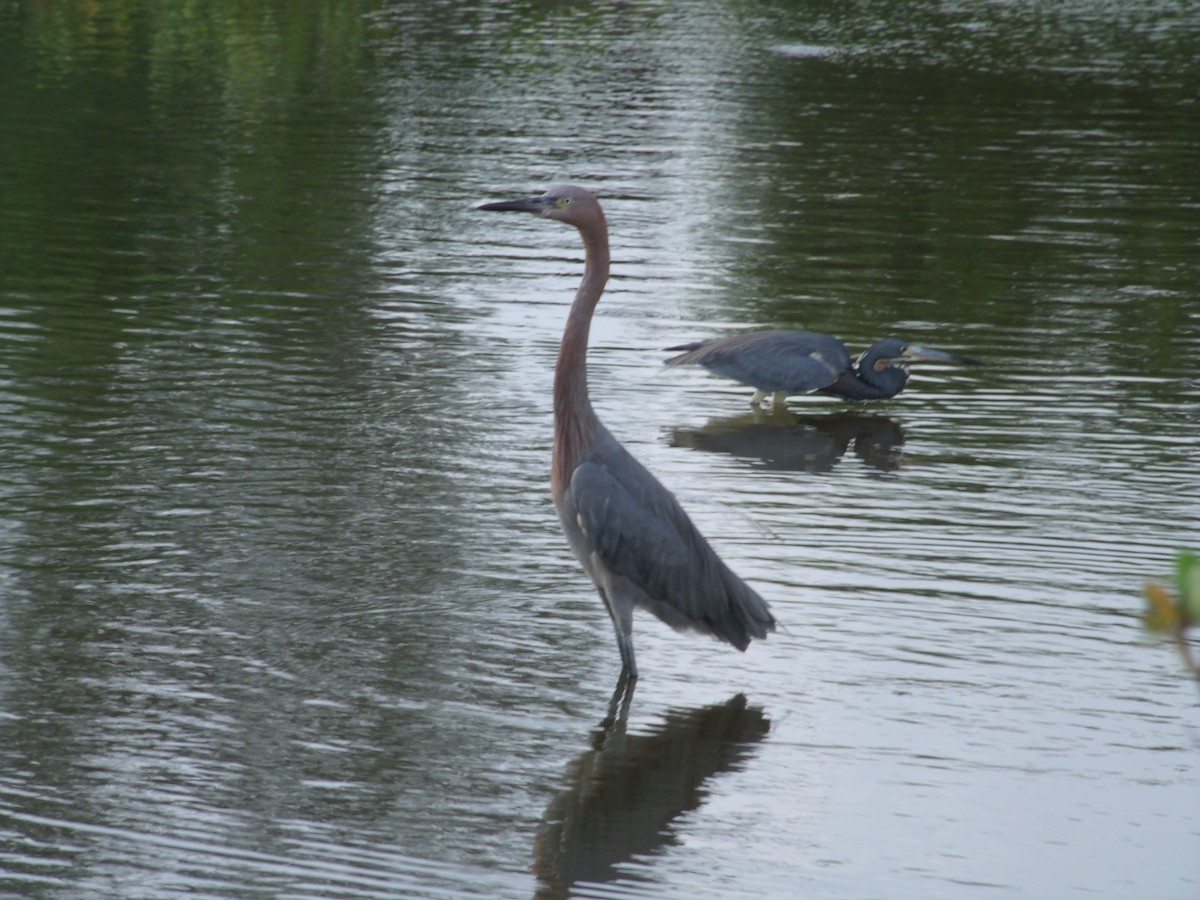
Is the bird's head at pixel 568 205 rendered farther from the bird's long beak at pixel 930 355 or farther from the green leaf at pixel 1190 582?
the green leaf at pixel 1190 582

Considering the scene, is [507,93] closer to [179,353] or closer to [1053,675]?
[179,353]

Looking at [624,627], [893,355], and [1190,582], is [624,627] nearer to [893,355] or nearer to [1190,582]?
[893,355]

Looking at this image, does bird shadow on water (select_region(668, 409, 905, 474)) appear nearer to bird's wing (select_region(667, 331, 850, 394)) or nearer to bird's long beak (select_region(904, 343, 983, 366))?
bird's wing (select_region(667, 331, 850, 394))

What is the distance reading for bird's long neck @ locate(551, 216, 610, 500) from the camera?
6.35 m

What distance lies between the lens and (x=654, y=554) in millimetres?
6211

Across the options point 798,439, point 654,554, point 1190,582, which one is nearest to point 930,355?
point 798,439

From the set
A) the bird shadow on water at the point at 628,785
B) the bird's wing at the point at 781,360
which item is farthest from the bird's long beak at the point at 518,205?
the bird's wing at the point at 781,360

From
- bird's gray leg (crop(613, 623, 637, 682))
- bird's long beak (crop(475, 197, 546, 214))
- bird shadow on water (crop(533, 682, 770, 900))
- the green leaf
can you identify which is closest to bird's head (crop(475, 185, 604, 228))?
bird's long beak (crop(475, 197, 546, 214))

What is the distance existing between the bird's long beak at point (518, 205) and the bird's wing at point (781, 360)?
3.54 m

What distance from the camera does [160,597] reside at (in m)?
6.83

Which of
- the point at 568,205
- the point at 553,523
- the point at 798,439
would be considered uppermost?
the point at 568,205

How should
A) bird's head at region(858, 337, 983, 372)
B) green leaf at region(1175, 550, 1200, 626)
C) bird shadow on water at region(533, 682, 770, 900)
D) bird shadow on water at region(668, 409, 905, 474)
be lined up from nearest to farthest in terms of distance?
green leaf at region(1175, 550, 1200, 626)
bird shadow on water at region(533, 682, 770, 900)
bird shadow on water at region(668, 409, 905, 474)
bird's head at region(858, 337, 983, 372)

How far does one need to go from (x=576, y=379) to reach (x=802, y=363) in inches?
144

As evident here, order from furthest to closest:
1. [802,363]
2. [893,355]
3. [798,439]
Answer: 1. [893,355]
2. [802,363]
3. [798,439]
